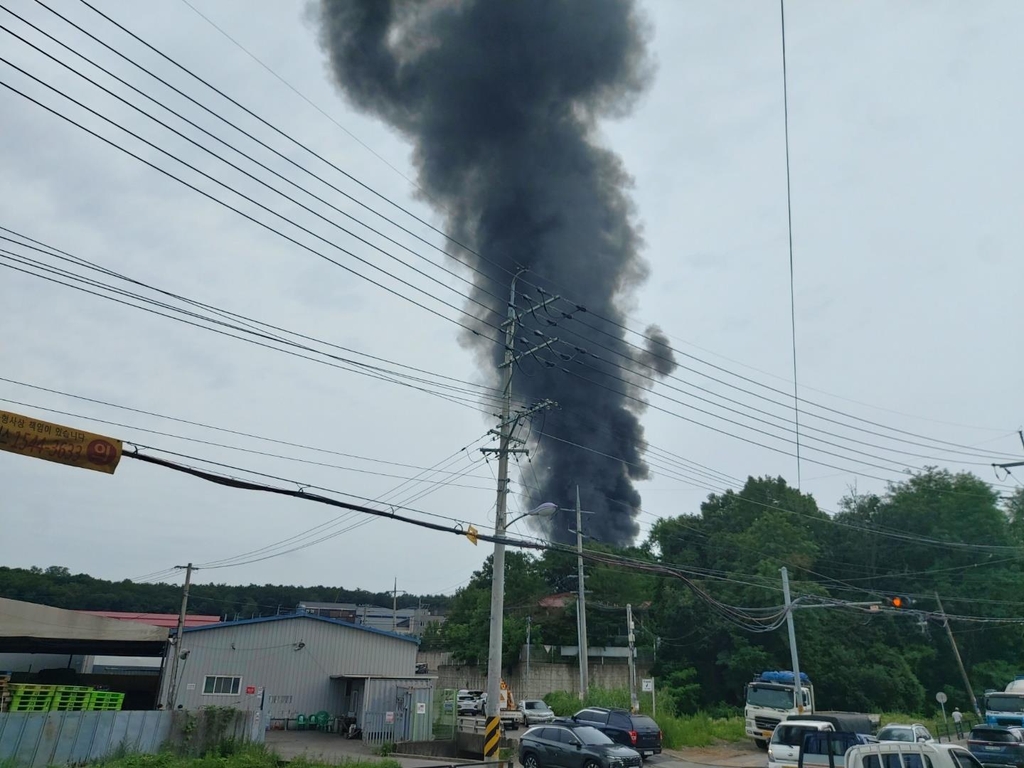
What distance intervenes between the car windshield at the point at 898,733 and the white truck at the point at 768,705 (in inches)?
303

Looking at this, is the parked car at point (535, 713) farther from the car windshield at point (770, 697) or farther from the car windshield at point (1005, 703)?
the car windshield at point (1005, 703)

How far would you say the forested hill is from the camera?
72.1m

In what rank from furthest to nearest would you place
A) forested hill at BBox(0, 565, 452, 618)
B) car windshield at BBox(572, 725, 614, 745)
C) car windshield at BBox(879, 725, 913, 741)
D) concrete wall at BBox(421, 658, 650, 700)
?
1. forested hill at BBox(0, 565, 452, 618)
2. concrete wall at BBox(421, 658, 650, 700)
3. car windshield at BBox(879, 725, 913, 741)
4. car windshield at BBox(572, 725, 614, 745)

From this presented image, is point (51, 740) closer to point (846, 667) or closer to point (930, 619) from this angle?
point (846, 667)

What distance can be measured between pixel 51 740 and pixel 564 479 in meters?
44.8

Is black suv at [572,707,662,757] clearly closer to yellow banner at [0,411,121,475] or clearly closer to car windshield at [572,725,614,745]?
car windshield at [572,725,614,745]

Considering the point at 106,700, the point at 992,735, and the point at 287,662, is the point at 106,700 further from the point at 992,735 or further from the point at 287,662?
the point at 992,735

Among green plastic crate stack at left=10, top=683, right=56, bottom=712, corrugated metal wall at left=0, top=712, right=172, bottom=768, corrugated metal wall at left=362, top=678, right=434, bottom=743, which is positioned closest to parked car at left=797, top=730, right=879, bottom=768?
corrugated metal wall at left=362, top=678, right=434, bottom=743

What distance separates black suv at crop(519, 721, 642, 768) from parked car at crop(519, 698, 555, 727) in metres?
16.5

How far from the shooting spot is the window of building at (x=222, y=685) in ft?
109

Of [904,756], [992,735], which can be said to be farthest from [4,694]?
[992,735]

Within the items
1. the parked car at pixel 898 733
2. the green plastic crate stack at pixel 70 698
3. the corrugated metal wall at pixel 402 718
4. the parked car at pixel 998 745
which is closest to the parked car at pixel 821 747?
the parked car at pixel 898 733

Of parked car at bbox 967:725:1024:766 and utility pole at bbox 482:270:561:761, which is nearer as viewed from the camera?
utility pole at bbox 482:270:561:761

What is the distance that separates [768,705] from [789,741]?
11488mm
